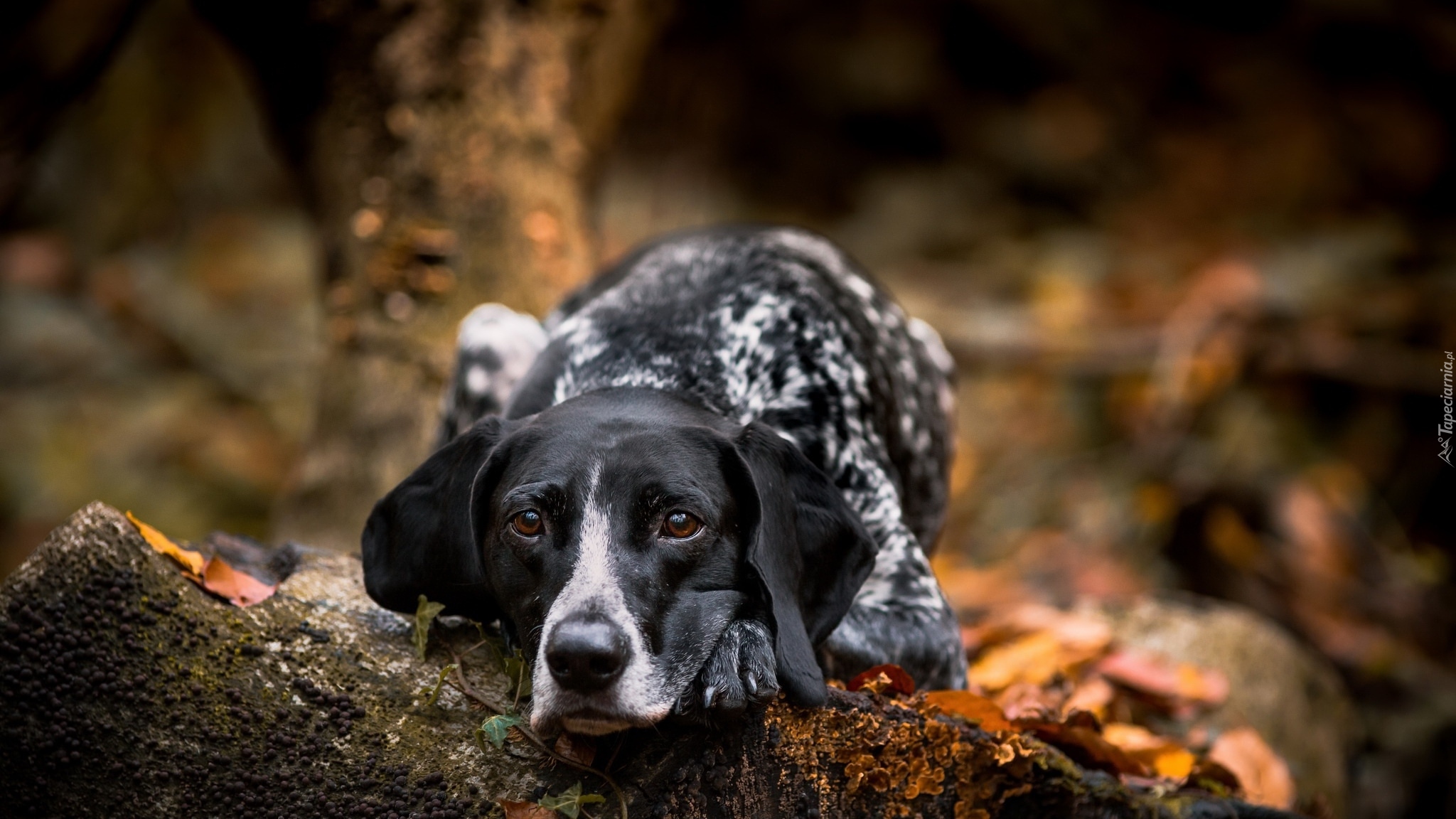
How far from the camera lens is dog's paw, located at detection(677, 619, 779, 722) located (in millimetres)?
2635

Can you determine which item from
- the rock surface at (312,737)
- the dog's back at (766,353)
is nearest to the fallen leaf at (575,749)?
the rock surface at (312,737)

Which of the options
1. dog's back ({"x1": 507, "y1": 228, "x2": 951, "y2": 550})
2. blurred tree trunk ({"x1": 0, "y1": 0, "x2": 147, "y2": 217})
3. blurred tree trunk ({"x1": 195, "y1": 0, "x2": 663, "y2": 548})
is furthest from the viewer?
blurred tree trunk ({"x1": 195, "y1": 0, "x2": 663, "y2": 548})

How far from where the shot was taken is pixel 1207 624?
5.11 metres

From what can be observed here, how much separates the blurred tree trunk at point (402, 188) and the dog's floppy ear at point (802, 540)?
2654mm

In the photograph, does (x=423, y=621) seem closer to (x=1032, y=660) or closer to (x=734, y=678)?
(x=734, y=678)

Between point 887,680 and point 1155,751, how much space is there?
1.15 meters

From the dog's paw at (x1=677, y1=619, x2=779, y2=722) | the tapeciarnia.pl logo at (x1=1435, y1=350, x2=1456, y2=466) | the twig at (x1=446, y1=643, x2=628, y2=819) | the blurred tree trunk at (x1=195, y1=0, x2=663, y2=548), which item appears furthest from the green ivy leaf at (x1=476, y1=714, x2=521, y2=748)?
the tapeciarnia.pl logo at (x1=1435, y1=350, x2=1456, y2=466)

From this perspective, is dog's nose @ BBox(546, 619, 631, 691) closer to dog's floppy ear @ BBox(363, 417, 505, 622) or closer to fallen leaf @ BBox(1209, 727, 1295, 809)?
dog's floppy ear @ BBox(363, 417, 505, 622)

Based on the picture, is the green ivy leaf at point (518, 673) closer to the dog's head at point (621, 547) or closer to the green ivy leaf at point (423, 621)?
the dog's head at point (621, 547)

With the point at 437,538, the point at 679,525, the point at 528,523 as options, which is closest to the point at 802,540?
the point at 679,525

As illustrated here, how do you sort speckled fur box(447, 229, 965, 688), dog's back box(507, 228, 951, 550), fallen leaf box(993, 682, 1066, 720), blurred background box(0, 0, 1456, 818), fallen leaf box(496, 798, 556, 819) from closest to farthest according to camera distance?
fallen leaf box(496, 798, 556, 819) < fallen leaf box(993, 682, 1066, 720) < speckled fur box(447, 229, 965, 688) < dog's back box(507, 228, 951, 550) < blurred background box(0, 0, 1456, 818)

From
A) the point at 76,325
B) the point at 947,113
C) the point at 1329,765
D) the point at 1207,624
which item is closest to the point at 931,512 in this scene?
the point at 1207,624

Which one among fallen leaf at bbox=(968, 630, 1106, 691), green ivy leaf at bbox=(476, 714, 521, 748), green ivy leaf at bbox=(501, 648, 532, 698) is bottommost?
fallen leaf at bbox=(968, 630, 1106, 691)

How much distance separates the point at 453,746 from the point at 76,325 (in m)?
9.74
